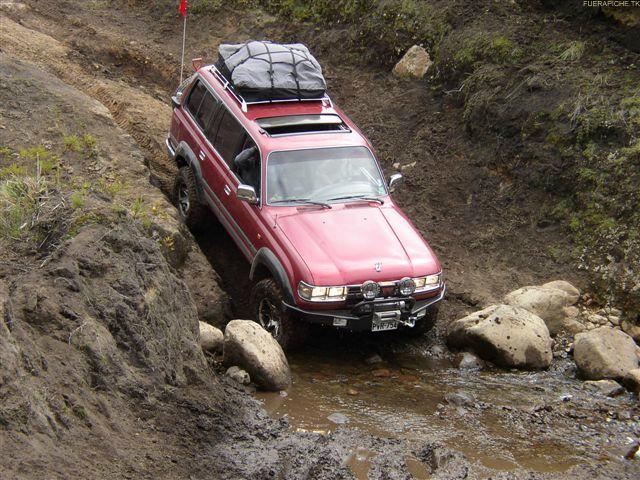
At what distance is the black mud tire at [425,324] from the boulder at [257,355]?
1.65m

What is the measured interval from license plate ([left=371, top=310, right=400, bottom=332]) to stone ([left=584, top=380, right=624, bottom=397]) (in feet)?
6.42

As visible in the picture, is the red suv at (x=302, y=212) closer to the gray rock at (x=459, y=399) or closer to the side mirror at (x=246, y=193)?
the side mirror at (x=246, y=193)

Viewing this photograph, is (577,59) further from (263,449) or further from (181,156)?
(263,449)

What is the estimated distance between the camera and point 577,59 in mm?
12023

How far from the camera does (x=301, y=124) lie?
31.3 ft

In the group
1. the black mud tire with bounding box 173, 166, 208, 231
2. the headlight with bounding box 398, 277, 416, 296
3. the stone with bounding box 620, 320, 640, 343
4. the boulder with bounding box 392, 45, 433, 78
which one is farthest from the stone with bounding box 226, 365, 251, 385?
the boulder with bounding box 392, 45, 433, 78

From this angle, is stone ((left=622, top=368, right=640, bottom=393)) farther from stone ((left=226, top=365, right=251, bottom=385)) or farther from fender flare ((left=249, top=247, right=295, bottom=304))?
stone ((left=226, top=365, right=251, bottom=385))

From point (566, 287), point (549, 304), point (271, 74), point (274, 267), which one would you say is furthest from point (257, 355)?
point (566, 287)

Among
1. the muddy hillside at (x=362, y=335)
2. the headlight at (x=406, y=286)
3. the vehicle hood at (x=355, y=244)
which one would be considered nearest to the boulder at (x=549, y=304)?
the muddy hillside at (x=362, y=335)

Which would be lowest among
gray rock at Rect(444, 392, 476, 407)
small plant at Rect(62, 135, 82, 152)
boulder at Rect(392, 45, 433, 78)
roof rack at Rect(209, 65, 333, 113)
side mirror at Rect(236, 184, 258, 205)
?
gray rock at Rect(444, 392, 476, 407)

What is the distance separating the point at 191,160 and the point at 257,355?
3701 mm

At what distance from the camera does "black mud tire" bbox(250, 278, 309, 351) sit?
816 centimetres

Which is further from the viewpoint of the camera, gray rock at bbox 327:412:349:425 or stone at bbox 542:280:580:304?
stone at bbox 542:280:580:304

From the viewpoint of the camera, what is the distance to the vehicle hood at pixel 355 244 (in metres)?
7.96
